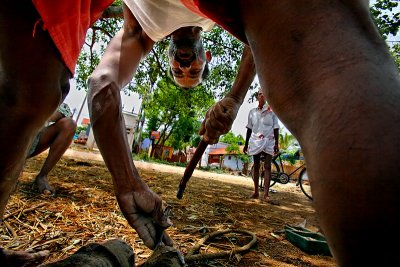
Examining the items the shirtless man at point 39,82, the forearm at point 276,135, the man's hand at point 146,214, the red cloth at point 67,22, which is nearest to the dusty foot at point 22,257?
the shirtless man at point 39,82

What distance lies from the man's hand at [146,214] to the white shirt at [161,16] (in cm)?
86

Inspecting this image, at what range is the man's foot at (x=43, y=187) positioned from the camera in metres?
2.38

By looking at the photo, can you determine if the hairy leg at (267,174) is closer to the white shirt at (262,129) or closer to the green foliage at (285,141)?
the white shirt at (262,129)

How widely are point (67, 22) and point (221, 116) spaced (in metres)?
0.79

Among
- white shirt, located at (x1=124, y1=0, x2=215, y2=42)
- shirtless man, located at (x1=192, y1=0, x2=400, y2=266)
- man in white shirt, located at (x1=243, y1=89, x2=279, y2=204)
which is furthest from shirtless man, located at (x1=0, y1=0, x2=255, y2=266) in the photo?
man in white shirt, located at (x1=243, y1=89, x2=279, y2=204)

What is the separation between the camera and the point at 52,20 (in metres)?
0.91

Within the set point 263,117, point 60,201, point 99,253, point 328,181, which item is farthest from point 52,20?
point 263,117

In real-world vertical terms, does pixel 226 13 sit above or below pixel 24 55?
above

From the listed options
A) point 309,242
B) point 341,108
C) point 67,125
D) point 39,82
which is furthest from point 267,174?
point 341,108

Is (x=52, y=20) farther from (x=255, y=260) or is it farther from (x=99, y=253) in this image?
(x=255, y=260)

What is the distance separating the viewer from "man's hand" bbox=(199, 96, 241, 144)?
4.55 ft

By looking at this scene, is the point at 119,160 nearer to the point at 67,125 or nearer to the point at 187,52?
the point at 187,52

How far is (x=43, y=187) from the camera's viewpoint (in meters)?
2.42

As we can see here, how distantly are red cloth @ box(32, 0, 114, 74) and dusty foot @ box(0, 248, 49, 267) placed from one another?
0.81 metres
